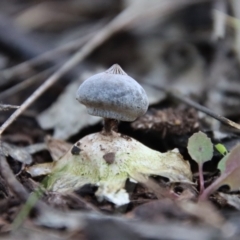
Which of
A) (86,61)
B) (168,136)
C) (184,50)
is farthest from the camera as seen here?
(184,50)

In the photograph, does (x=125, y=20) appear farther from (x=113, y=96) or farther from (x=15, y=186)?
(x=15, y=186)

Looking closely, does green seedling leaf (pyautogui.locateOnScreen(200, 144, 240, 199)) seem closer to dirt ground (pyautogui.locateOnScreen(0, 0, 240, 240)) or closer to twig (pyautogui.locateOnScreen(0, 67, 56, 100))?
dirt ground (pyautogui.locateOnScreen(0, 0, 240, 240))

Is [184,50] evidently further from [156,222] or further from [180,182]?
[156,222]

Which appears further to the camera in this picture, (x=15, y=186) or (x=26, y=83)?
(x=26, y=83)

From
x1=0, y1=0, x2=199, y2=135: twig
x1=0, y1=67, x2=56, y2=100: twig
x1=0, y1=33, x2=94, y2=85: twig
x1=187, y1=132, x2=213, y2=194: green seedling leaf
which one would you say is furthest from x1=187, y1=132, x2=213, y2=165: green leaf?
x1=0, y1=33, x2=94, y2=85: twig

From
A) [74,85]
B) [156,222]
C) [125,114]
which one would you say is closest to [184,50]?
[74,85]

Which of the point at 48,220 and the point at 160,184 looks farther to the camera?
the point at 160,184

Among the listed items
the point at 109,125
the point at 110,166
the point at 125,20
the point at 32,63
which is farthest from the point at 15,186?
the point at 125,20
